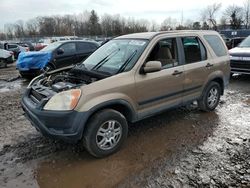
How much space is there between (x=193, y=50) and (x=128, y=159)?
266 cm

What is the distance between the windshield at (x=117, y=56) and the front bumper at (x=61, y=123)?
100cm

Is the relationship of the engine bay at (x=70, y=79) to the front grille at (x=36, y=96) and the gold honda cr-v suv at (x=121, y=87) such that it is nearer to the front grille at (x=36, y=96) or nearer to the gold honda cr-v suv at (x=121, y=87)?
the gold honda cr-v suv at (x=121, y=87)

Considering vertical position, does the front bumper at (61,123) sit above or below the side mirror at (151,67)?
below

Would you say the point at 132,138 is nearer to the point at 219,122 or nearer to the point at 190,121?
the point at 190,121

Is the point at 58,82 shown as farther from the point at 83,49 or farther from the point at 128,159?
the point at 83,49

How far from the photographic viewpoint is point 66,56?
35.7 feet

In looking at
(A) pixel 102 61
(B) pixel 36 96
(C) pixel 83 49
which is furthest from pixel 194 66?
(C) pixel 83 49

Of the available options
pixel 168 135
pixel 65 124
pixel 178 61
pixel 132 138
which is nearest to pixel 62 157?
pixel 65 124

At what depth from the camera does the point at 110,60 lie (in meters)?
4.64

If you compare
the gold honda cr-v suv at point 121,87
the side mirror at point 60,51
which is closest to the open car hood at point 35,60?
the side mirror at point 60,51

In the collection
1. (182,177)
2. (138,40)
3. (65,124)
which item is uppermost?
(138,40)

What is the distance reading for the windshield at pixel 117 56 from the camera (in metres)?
4.32

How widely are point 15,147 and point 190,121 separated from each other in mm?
3419

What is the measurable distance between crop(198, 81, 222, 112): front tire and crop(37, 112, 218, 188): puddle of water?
1.91 ft
